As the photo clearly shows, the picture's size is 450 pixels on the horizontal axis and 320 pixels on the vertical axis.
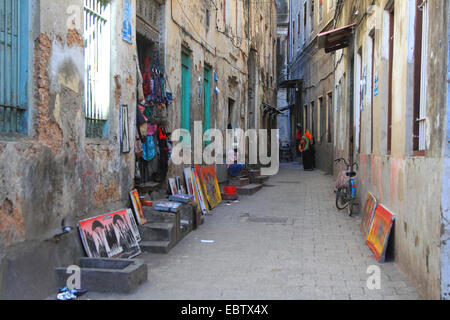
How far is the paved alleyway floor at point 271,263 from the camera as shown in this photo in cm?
465

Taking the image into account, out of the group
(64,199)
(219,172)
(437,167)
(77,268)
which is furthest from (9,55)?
(219,172)

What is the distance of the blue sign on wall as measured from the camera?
22.2 feet

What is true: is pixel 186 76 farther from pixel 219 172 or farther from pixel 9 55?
pixel 9 55

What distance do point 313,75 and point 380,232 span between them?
17782 mm

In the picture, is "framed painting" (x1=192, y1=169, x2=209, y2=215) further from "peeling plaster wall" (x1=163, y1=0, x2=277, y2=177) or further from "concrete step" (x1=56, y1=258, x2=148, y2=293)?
"concrete step" (x1=56, y1=258, x2=148, y2=293)

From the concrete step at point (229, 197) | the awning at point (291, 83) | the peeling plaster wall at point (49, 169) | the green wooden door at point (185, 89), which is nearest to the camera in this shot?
the peeling plaster wall at point (49, 169)

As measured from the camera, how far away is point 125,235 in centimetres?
616

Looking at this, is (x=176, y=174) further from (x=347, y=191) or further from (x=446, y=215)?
(x=446, y=215)

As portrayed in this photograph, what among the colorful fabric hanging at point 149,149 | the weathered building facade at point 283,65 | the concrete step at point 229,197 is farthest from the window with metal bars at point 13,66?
the weathered building facade at point 283,65

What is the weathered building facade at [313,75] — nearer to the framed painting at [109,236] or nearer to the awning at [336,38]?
the awning at [336,38]

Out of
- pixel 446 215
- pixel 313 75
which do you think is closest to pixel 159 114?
pixel 446 215

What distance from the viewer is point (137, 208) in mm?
6945

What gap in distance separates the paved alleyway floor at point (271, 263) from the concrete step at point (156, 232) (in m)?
0.25

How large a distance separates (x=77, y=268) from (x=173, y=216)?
2.40m
